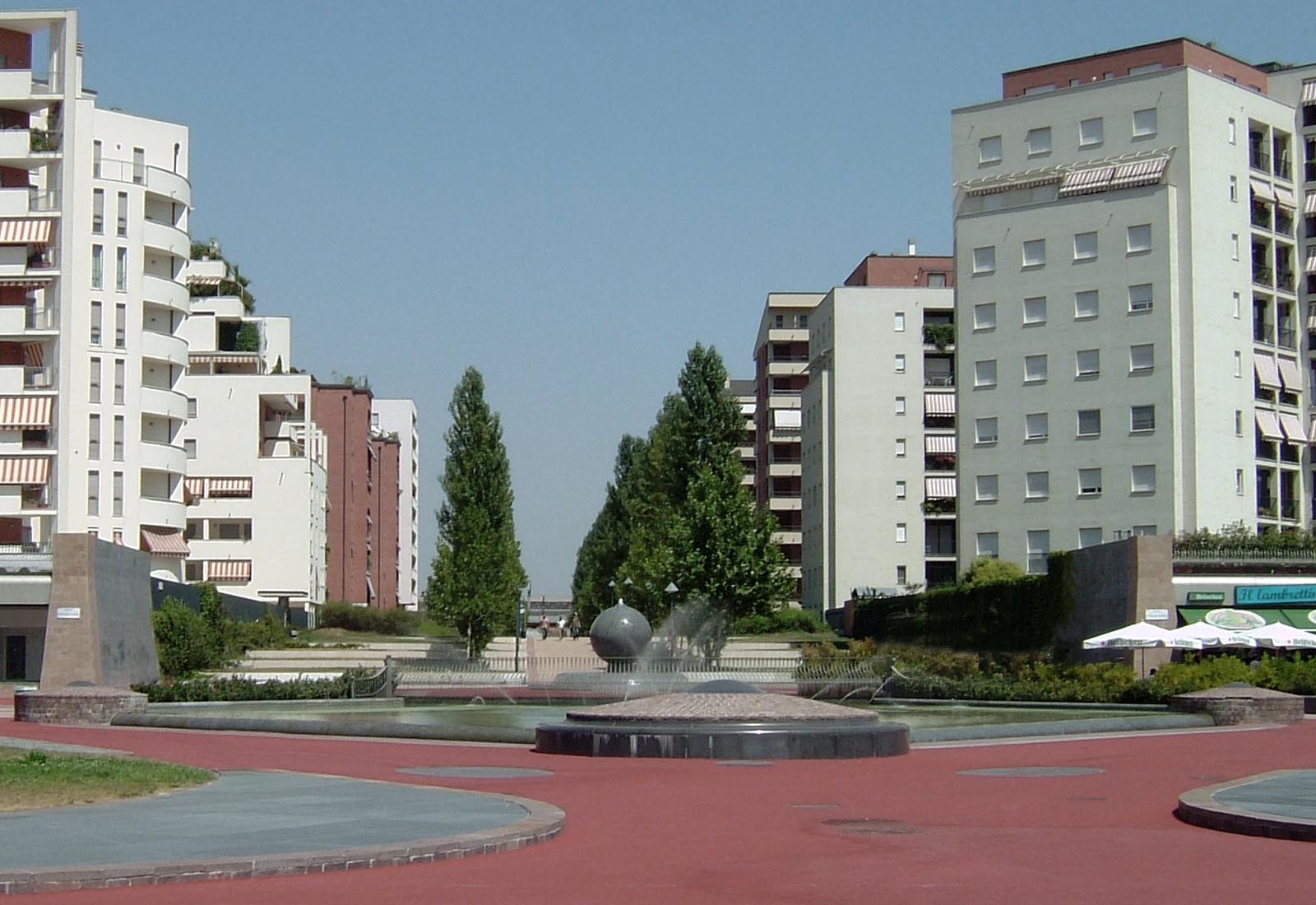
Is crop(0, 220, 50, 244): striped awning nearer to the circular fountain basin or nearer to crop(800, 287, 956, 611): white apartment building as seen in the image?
crop(800, 287, 956, 611): white apartment building

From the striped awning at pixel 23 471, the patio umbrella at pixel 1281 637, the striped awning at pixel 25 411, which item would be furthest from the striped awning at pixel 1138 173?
the striped awning at pixel 23 471

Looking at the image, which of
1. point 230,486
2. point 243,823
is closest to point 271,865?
point 243,823

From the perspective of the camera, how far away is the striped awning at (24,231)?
6500cm

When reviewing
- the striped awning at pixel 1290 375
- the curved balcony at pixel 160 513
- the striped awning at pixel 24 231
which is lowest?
the curved balcony at pixel 160 513

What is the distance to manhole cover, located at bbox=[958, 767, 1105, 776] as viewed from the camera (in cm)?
1953

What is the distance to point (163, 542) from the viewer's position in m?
71.4

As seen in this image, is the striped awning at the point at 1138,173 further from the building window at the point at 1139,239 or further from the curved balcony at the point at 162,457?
the curved balcony at the point at 162,457

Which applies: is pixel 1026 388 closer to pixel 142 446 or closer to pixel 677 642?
pixel 677 642

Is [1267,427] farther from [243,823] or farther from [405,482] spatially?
[405,482]

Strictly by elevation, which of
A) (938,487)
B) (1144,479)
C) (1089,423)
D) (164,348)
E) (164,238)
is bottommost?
(1144,479)

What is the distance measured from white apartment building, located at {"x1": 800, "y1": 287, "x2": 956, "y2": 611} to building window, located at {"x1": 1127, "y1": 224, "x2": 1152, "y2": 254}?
79.0ft

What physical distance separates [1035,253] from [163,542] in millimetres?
40050

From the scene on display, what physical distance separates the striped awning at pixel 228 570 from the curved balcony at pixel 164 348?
48.6 ft

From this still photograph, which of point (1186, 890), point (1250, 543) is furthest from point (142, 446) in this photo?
point (1186, 890)
